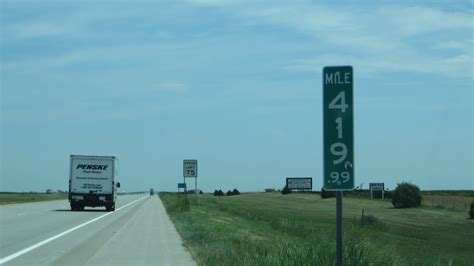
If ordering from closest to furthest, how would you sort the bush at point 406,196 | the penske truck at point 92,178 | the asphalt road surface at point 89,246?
1. the asphalt road surface at point 89,246
2. the penske truck at point 92,178
3. the bush at point 406,196

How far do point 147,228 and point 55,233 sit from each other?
4.70m

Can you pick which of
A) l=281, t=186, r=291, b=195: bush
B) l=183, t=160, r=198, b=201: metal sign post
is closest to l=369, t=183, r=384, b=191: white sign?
l=281, t=186, r=291, b=195: bush

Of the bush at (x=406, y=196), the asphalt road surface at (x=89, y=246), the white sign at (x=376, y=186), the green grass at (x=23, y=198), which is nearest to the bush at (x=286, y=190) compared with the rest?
the white sign at (x=376, y=186)

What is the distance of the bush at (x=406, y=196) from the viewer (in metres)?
79.0

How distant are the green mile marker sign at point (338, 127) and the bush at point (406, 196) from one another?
73.5 metres

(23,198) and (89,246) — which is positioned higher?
(89,246)

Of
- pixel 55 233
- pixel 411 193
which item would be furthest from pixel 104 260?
pixel 411 193

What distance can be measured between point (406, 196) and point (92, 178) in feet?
150

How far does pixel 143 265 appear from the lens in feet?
49.0

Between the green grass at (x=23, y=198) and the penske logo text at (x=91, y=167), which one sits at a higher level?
the penske logo text at (x=91, y=167)

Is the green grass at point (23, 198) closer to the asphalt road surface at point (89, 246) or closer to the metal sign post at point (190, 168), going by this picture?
the metal sign post at point (190, 168)

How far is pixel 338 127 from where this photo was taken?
Result: 24.5 feet

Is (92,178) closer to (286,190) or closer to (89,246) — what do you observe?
(89,246)

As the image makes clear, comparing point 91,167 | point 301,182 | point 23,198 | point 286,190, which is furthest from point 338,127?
point 301,182
